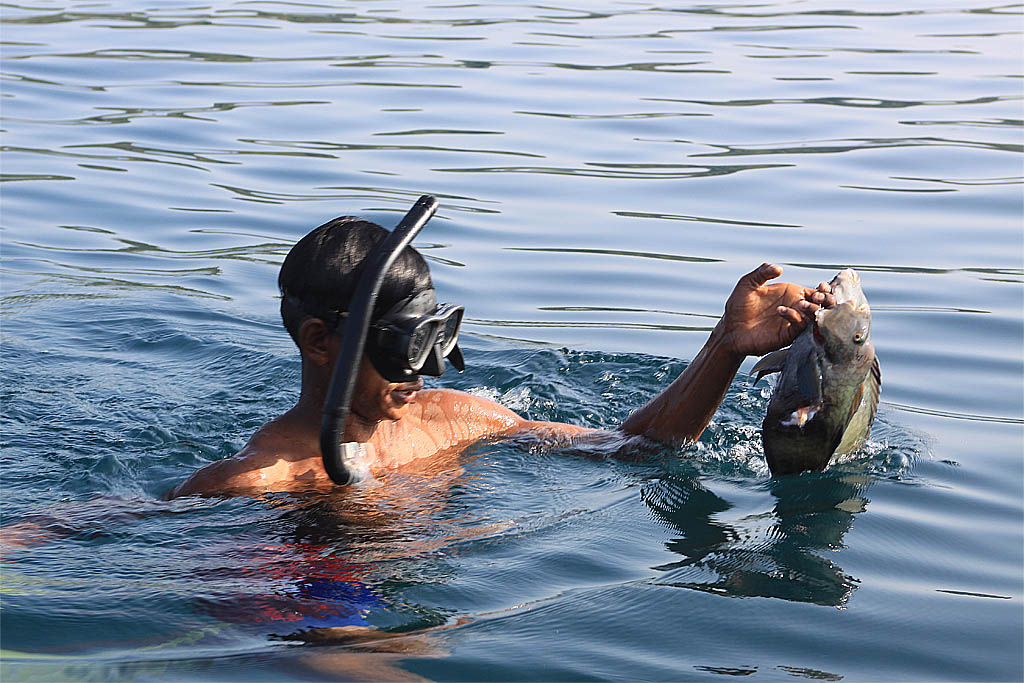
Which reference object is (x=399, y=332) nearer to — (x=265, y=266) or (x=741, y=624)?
(x=741, y=624)

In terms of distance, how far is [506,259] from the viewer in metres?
8.11

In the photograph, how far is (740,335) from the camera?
3.89m

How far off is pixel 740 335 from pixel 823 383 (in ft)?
1.09

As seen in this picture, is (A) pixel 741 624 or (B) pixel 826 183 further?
(B) pixel 826 183

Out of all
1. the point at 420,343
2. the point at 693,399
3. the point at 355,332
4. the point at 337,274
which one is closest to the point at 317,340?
the point at 337,274

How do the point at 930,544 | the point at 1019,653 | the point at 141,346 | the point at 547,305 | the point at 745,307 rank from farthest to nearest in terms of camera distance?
the point at 547,305
the point at 141,346
the point at 930,544
the point at 745,307
the point at 1019,653

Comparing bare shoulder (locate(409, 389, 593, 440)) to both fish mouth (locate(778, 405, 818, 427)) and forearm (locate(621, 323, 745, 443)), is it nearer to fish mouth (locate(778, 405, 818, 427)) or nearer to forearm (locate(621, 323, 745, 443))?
forearm (locate(621, 323, 745, 443))

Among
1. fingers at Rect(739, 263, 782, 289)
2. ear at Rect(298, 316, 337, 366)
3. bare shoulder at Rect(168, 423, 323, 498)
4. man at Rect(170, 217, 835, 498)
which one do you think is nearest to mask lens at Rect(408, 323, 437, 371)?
man at Rect(170, 217, 835, 498)

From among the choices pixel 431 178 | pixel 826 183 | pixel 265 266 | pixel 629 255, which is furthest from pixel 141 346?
pixel 826 183

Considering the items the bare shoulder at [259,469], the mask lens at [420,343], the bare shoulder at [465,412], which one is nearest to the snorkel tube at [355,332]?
the mask lens at [420,343]

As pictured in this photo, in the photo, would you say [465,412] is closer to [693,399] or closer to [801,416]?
[693,399]

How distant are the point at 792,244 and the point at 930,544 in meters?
3.98

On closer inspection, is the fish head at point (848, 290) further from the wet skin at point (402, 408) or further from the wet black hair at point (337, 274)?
the wet black hair at point (337, 274)

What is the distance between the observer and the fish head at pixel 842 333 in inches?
142
